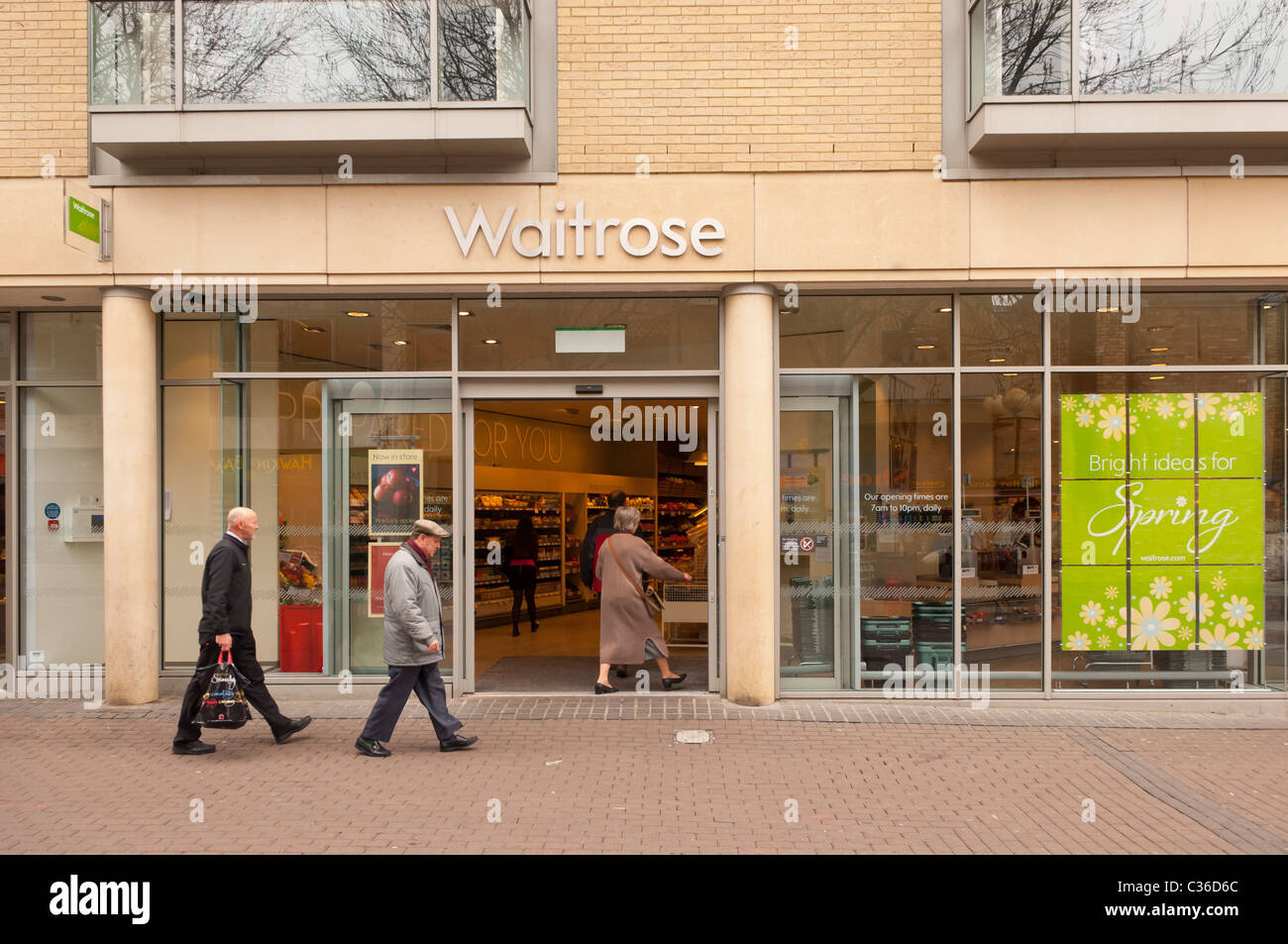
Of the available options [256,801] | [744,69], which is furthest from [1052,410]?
[256,801]

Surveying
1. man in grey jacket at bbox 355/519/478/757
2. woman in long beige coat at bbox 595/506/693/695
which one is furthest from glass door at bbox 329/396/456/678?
man in grey jacket at bbox 355/519/478/757

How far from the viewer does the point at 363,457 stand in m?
9.55

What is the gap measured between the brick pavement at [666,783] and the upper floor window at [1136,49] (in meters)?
5.45

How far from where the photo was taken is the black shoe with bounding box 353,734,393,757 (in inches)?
285

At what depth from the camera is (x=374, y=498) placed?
953cm

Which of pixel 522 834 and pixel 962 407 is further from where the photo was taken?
pixel 962 407

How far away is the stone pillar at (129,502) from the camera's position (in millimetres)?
8922

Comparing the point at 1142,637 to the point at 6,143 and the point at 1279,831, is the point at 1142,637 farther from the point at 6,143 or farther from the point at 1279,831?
the point at 6,143

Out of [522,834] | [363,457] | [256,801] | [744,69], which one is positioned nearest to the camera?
[522,834]

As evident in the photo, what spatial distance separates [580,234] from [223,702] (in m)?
4.80

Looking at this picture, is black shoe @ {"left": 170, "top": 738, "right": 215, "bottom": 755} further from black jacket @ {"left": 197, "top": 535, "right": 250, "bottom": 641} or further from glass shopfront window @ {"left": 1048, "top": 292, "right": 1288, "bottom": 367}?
glass shopfront window @ {"left": 1048, "top": 292, "right": 1288, "bottom": 367}

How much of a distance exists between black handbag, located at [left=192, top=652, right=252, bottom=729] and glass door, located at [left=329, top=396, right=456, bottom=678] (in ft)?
7.45

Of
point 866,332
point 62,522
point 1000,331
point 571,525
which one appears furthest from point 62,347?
point 1000,331

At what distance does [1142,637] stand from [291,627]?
26.2 ft
